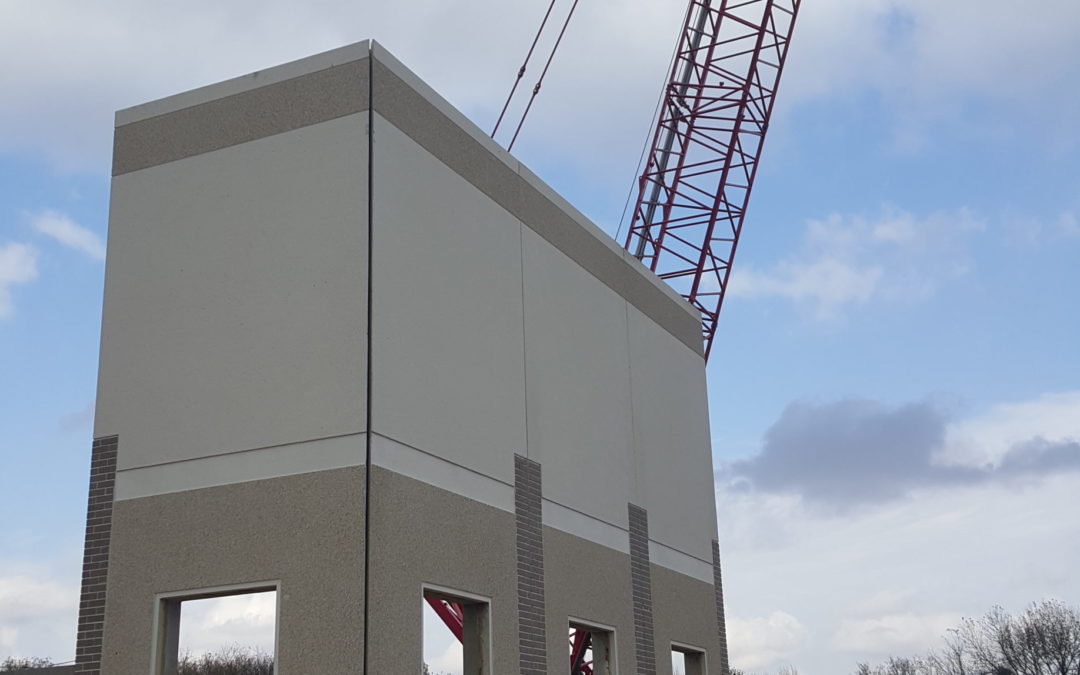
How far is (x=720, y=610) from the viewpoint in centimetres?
2450

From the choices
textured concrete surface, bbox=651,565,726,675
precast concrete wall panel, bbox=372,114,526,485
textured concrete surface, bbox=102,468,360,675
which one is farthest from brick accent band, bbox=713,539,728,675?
textured concrete surface, bbox=102,468,360,675

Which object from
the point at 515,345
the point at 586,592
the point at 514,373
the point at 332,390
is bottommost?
the point at 586,592

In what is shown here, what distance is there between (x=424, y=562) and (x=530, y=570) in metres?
2.80

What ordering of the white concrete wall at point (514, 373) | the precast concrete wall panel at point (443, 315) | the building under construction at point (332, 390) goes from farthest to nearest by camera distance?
the white concrete wall at point (514, 373), the precast concrete wall panel at point (443, 315), the building under construction at point (332, 390)

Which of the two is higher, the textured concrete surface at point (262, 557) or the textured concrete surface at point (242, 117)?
the textured concrete surface at point (242, 117)

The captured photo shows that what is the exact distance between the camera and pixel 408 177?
54.4 ft

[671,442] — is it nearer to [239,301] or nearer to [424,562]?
[424,562]

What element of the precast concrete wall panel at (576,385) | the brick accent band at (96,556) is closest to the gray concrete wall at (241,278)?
the brick accent band at (96,556)

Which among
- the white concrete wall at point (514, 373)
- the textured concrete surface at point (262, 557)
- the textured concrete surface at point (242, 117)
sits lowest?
the textured concrete surface at point (262, 557)

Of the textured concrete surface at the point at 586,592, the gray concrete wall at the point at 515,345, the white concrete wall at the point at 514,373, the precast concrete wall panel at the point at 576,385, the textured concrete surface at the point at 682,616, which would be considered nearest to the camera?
the white concrete wall at the point at 514,373

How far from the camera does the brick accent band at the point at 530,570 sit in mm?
17219

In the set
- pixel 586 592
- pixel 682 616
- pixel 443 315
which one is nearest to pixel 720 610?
pixel 682 616

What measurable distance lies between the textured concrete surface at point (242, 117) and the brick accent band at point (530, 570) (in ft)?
18.1

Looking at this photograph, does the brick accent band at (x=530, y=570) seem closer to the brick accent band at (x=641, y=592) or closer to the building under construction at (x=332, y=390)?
the building under construction at (x=332, y=390)
